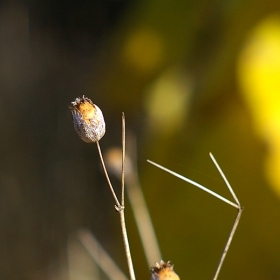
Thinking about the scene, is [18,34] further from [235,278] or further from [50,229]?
[235,278]

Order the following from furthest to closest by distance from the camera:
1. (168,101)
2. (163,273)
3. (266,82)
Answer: (168,101) < (266,82) < (163,273)

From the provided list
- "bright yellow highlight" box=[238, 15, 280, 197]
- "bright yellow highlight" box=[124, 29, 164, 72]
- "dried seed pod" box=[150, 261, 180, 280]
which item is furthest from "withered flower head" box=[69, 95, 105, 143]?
"bright yellow highlight" box=[124, 29, 164, 72]

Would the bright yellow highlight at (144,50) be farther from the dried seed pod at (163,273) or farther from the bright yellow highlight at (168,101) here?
Result: the dried seed pod at (163,273)

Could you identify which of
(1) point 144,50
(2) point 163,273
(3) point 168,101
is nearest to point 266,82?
(3) point 168,101

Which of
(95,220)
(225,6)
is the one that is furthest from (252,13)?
(95,220)

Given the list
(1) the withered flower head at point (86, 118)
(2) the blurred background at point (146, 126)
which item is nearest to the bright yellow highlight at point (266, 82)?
(2) the blurred background at point (146, 126)

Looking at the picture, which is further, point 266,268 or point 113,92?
point 113,92

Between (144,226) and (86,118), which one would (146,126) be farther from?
(86,118)
